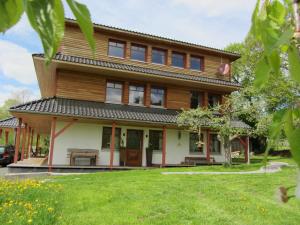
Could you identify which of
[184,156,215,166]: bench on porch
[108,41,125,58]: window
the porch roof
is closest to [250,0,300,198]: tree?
the porch roof

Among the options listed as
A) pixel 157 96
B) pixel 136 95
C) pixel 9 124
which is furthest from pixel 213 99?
pixel 9 124

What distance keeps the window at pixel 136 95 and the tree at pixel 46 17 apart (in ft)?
64.7

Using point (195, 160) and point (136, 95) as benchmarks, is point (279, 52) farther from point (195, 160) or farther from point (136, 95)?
point (195, 160)

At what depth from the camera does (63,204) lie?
786 cm

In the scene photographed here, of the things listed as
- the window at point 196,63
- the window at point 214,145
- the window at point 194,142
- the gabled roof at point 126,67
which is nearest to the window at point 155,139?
the window at point 194,142

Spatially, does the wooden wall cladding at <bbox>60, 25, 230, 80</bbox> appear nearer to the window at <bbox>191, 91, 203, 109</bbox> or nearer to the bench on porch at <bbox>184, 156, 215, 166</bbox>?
the window at <bbox>191, 91, 203, 109</bbox>

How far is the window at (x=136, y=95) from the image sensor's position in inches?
800

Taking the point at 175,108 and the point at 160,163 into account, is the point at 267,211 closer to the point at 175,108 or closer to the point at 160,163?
the point at 160,163

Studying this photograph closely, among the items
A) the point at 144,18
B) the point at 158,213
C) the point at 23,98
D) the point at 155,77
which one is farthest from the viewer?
the point at 23,98

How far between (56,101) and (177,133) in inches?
319

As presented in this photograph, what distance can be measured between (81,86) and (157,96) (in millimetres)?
5213

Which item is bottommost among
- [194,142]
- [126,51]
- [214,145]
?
[214,145]

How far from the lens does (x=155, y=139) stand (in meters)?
20.3

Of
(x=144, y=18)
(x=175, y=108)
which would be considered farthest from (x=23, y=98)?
(x=144, y=18)
